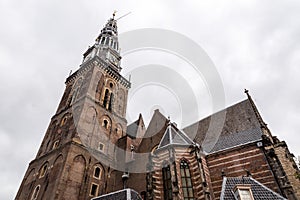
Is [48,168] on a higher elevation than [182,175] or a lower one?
higher

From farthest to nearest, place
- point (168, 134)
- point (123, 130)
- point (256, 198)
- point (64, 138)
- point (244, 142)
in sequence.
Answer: point (123, 130) → point (64, 138) → point (168, 134) → point (244, 142) → point (256, 198)

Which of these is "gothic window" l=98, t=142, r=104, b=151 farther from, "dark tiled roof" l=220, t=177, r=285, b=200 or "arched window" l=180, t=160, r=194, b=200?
"dark tiled roof" l=220, t=177, r=285, b=200

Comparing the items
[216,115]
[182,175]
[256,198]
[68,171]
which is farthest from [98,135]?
[256,198]

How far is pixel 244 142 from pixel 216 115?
682cm

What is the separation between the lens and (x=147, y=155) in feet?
67.4

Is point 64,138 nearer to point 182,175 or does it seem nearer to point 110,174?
point 110,174

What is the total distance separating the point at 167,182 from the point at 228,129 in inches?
332

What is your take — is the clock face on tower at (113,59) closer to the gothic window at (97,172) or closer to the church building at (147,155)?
the church building at (147,155)

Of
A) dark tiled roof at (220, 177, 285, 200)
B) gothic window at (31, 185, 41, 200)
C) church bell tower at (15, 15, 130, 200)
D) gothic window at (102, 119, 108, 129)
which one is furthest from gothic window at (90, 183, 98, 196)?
dark tiled roof at (220, 177, 285, 200)

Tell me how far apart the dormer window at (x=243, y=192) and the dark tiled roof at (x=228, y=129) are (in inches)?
210

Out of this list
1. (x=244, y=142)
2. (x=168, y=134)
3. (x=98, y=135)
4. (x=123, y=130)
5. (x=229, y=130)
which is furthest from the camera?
(x=123, y=130)

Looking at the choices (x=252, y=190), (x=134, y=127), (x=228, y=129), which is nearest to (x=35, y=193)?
(x=134, y=127)

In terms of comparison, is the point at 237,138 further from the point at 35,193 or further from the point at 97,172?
the point at 35,193

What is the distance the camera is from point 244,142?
17453mm
